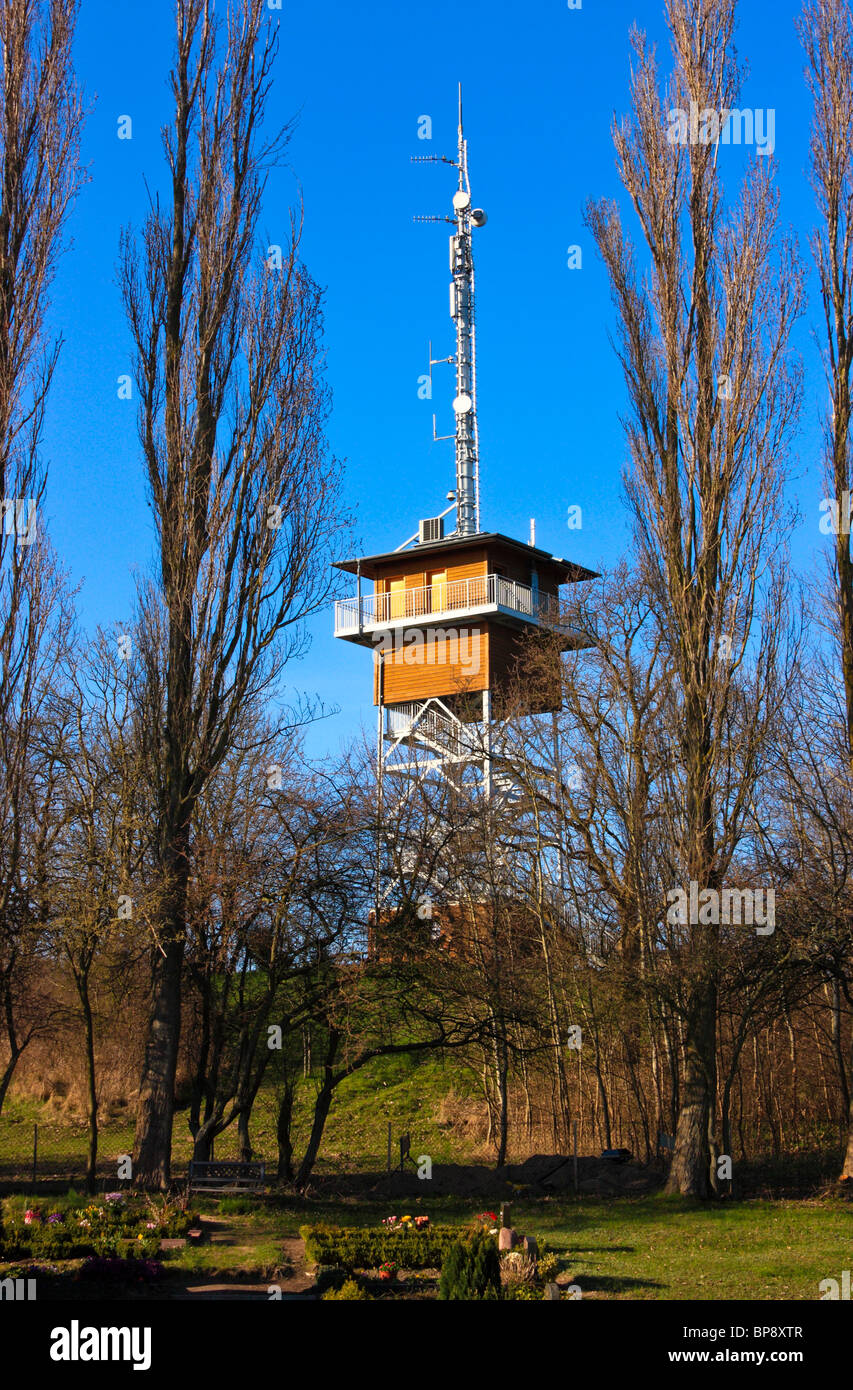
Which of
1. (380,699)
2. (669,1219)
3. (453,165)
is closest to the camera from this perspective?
(669,1219)

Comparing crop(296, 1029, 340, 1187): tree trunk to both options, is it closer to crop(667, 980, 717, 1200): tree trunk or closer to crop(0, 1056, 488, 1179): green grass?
crop(0, 1056, 488, 1179): green grass

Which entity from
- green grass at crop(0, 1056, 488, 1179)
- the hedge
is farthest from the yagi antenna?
the hedge

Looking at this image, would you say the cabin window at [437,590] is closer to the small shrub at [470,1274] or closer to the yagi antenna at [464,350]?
the yagi antenna at [464,350]

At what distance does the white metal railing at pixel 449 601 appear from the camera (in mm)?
26781

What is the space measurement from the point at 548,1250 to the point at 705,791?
611cm

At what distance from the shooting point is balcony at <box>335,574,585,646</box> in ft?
87.4

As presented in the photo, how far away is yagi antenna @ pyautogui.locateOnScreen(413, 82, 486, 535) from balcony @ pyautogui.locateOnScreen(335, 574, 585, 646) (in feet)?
7.34

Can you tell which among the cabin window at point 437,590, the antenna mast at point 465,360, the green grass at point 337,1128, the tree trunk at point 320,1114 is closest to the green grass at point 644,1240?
the tree trunk at point 320,1114

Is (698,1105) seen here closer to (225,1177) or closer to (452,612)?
(225,1177)

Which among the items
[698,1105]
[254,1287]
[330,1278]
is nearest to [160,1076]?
[254,1287]

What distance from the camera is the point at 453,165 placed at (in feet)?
107
